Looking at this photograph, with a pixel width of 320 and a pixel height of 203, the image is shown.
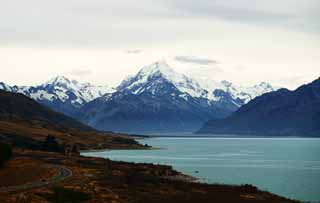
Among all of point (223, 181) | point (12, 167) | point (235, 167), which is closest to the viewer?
point (12, 167)

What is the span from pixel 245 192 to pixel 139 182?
64.2ft

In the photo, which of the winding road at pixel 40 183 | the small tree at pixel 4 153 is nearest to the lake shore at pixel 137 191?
the winding road at pixel 40 183

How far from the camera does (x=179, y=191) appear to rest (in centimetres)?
→ 9556

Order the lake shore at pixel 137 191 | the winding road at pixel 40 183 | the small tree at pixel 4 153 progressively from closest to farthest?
the lake shore at pixel 137 191
the winding road at pixel 40 183
the small tree at pixel 4 153

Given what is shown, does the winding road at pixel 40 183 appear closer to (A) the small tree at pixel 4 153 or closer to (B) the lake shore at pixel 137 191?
(B) the lake shore at pixel 137 191

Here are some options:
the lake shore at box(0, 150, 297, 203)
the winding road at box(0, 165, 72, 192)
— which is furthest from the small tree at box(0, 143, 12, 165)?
the lake shore at box(0, 150, 297, 203)

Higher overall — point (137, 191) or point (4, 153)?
point (4, 153)

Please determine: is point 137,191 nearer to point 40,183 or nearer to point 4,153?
point 40,183

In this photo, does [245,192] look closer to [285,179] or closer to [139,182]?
[139,182]

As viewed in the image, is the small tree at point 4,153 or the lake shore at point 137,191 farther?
the small tree at point 4,153

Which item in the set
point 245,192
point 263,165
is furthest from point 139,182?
point 263,165

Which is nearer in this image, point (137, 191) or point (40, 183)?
point (137, 191)

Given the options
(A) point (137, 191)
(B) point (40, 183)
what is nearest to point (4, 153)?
(B) point (40, 183)

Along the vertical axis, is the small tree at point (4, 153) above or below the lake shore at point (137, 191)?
above
